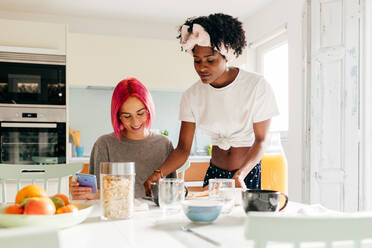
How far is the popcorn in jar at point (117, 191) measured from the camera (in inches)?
47.9

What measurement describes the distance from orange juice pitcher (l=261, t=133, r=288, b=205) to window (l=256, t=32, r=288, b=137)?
1.18 m

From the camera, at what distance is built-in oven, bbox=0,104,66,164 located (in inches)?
138

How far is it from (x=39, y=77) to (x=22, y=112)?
35cm

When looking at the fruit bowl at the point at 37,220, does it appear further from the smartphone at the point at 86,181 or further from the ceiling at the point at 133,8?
the ceiling at the point at 133,8

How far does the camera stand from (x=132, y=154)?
208cm

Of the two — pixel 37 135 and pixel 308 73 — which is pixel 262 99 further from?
pixel 37 135

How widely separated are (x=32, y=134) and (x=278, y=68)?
2.60 m

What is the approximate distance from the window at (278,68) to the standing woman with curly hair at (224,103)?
193 cm

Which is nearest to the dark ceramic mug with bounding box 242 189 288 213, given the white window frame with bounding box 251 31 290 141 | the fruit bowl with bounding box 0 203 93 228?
the fruit bowl with bounding box 0 203 93 228

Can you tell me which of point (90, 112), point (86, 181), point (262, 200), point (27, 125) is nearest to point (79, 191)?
point (86, 181)

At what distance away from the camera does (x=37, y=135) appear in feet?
11.9

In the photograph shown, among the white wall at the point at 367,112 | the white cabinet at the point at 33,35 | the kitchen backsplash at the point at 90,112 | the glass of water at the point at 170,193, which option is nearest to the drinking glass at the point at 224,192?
the glass of water at the point at 170,193

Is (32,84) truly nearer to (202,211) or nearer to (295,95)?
(295,95)

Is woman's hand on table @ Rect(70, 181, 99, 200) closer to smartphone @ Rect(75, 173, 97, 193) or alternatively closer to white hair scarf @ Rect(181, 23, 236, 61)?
smartphone @ Rect(75, 173, 97, 193)
